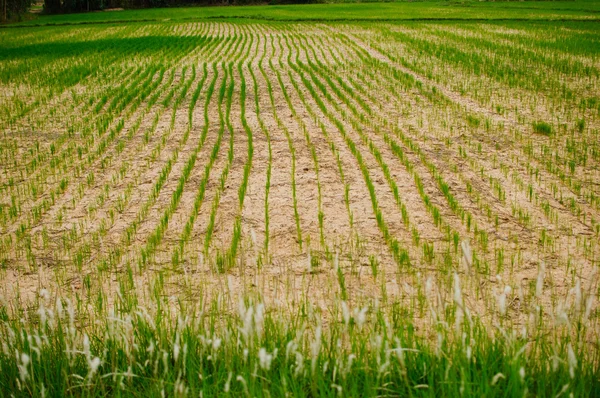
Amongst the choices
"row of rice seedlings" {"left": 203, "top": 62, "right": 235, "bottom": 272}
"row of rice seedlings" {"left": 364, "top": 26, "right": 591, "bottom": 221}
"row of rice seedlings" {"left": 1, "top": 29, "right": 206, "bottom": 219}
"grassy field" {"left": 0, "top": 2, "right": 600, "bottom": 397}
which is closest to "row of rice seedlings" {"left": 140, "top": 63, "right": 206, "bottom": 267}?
"grassy field" {"left": 0, "top": 2, "right": 600, "bottom": 397}

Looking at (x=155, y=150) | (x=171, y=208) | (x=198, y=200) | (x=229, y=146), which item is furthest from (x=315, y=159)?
(x=155, y=150)

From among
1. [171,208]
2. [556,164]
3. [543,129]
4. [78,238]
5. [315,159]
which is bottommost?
[78,238]

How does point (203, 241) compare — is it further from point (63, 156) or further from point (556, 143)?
point (556, 143)

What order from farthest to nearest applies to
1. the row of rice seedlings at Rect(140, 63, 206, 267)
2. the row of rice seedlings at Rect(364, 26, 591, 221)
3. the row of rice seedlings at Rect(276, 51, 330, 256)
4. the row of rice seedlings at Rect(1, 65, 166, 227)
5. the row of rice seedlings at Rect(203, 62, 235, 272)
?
the row of rice seedlings at Rect(1, 65, 166, 227)
the row of rice seedlings at Rect(364, 26, 591, 221)
the row of rice seedlings at Rect(276, 51, 330, 256)
the row of rice seedlings at Rect(140, 63, 206, 267)
the row of rice seedlings at Rect(203, 62, 235, 272)

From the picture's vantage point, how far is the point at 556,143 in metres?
9.73

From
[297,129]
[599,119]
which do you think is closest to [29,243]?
[297,129]

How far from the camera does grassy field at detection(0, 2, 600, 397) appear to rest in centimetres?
335

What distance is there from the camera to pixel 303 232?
21.4 ft

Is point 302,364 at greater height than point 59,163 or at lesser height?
greater

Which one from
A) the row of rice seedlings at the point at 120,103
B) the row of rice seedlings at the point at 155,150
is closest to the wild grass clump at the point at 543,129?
the row of rice seedlings at the point at 155,150

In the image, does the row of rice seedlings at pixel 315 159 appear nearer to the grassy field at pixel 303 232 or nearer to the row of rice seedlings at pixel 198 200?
the grassy field at pixel 303 232

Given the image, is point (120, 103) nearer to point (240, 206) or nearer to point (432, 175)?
point (240, 206)

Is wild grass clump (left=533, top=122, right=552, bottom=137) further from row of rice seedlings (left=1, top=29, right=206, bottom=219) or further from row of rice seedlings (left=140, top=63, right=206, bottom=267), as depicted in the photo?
row of rice seedlings (left=1, top=29, right=206, bottom=219)

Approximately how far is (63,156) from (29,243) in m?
3.75
